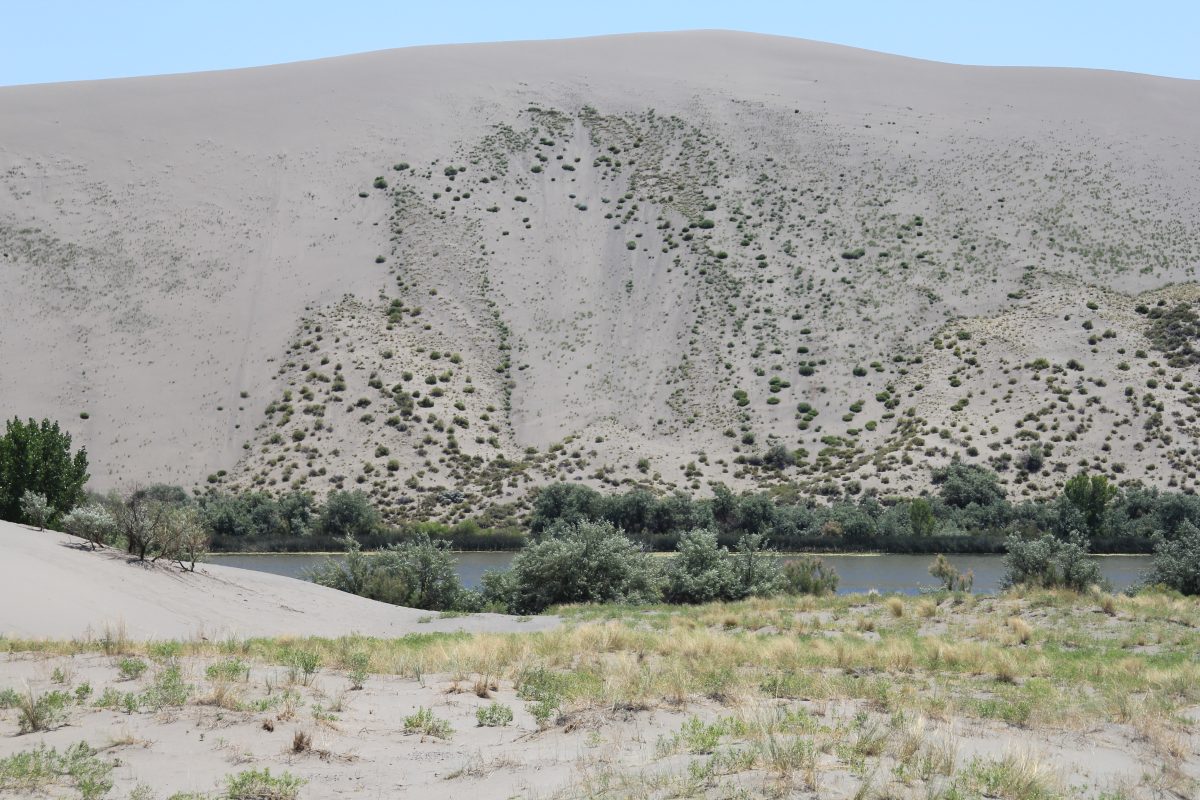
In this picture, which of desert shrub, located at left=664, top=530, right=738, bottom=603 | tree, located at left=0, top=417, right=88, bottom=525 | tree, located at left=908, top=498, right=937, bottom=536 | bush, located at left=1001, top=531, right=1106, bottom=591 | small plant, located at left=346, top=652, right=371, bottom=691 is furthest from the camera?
tree, located at left=908, top=498, right=937, bottom=536

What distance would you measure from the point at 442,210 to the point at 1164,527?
48865mm

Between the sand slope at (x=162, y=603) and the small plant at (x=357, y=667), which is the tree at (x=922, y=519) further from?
the small plant at (x=357, y=667)

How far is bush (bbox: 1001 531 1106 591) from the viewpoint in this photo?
27062 millimetres

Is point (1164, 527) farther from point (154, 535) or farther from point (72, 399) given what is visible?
point (72, 399)

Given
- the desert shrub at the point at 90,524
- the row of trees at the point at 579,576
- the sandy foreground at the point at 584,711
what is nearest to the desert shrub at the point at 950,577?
the row of trees at the point at 579,576

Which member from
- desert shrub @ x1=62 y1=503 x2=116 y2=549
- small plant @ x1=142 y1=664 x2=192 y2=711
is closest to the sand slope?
desert shrub @ x1=62 y1=503 x2=116 y2=549

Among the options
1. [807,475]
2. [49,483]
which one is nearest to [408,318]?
[807,475]

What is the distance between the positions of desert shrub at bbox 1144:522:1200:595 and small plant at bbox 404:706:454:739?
78.3 ft

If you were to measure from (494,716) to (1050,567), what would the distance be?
72.6 feet

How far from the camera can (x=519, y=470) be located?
5497 cm

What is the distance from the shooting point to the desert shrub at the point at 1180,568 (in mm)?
27625

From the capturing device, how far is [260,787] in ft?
24.2

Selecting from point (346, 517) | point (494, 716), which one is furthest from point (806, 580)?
point (346, 517)

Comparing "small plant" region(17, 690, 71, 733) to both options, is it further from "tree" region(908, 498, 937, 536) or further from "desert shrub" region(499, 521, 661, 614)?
"tree" region(908, 498, 937, 536)
